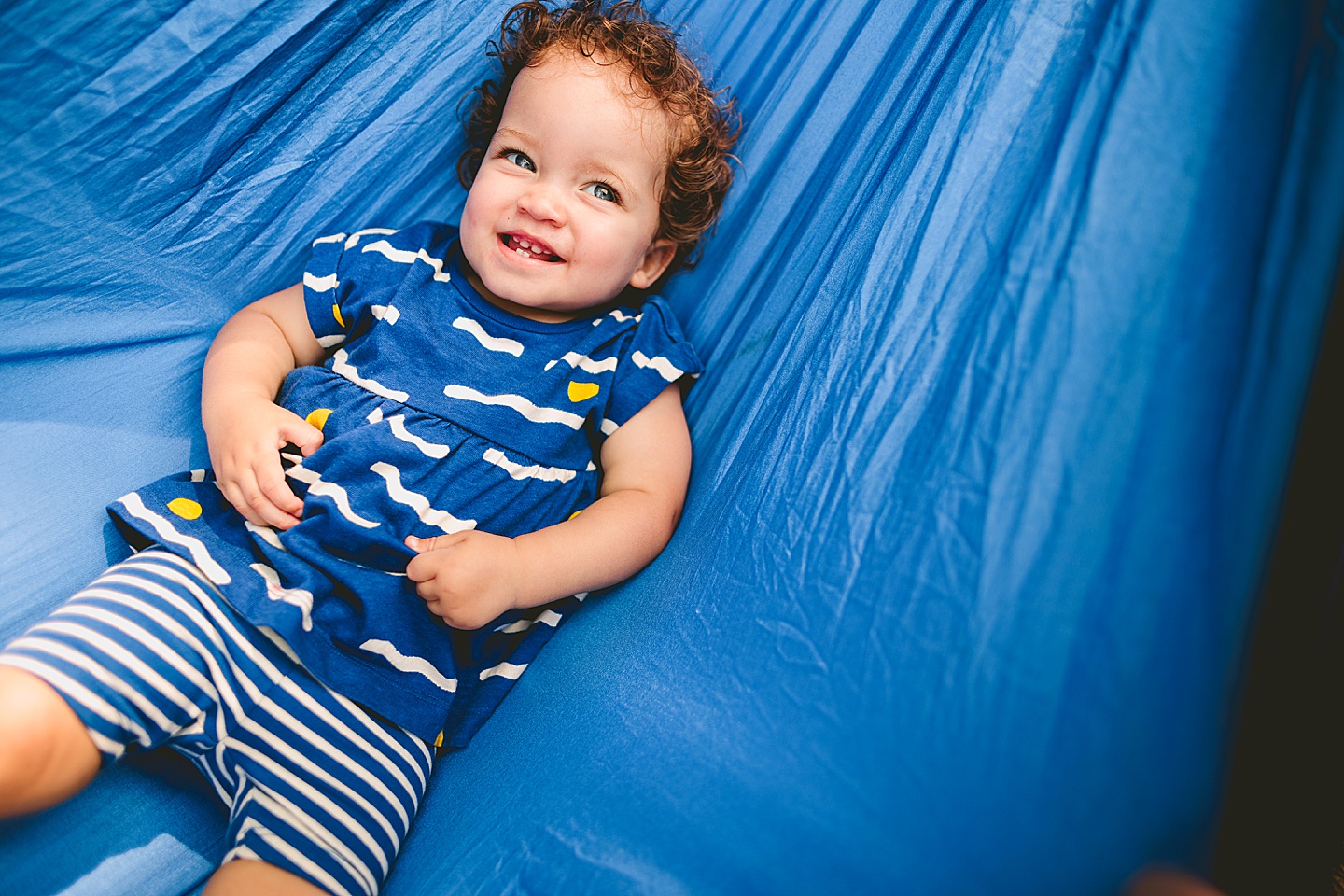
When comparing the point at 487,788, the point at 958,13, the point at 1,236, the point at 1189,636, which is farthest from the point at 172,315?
the point at 1189,636

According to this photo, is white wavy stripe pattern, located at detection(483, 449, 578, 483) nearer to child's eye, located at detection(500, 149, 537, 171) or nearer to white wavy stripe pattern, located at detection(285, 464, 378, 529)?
white wavy stripe pattern, located at detection(285, 464, 378, 529)

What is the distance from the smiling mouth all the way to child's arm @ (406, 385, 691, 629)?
0.18 meters

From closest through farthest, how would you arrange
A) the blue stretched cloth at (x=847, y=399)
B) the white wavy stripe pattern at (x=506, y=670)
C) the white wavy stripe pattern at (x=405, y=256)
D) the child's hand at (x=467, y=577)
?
the blue stretched cloth at (x=847, y=399) < the child's hand at (x=467, y=577) < the white wavy stripe pattern at (x=506, y=670) < the white wavy stripe pattern at (x=405, y=256)

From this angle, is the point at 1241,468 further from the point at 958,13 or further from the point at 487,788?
the point at 487,788

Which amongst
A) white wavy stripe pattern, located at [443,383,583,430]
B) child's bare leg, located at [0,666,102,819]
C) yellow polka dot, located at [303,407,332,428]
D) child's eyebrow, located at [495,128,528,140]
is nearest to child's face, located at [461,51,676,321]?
child's eyebrow, located at [495,128,528,140]

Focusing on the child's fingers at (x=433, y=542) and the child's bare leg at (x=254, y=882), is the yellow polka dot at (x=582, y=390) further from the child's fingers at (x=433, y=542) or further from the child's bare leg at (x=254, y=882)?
the child's bare leg at (x=254, y=882)

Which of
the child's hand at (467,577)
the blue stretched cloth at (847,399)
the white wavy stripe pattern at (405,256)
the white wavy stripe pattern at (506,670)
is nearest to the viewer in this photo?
the blue stretched cloth at (847,399)

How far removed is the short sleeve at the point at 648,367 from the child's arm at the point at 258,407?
11.7 inches

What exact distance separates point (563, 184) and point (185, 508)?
47cm

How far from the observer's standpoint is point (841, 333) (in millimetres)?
749

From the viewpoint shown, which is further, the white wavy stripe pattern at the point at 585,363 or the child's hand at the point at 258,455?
the white wavy stripe pattern at the point at 585,363

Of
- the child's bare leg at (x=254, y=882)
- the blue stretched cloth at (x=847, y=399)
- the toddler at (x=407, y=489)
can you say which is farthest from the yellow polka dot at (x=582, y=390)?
the child's bare leg at (x=254, y=882)

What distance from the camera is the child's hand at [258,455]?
2.44 feet

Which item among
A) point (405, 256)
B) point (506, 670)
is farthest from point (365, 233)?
point (506, 670)
